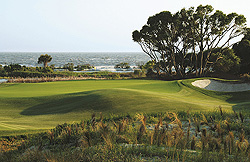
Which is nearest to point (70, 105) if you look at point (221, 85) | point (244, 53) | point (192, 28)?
point (221, 85)

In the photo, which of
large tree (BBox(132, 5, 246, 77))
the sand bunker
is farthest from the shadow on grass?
large tree (BBox(132, 5, 246, 77))

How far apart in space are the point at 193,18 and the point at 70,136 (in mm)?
22397

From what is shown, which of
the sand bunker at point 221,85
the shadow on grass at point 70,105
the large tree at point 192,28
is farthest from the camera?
the large tree at point 192,28

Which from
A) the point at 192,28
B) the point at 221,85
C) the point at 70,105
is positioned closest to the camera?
the point at 70,105

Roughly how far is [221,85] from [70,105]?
13.5 metres

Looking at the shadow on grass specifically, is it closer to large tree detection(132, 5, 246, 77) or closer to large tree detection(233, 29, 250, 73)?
large tree detection(132, 5, 246, 77)

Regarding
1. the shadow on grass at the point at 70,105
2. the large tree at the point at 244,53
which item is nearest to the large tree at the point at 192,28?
the large tree at the point at 244,53

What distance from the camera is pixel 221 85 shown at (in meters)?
17.7

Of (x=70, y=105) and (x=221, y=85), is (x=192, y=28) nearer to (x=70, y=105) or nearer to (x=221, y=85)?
(x=221, y=85)

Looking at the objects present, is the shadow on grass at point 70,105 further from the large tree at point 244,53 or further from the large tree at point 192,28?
the large tree at point 244,53

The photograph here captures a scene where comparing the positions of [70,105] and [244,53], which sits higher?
[244,53]

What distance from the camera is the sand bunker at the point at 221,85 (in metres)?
17.3

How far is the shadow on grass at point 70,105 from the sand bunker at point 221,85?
34.9 ft

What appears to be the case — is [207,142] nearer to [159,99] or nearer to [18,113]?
[159,99]
